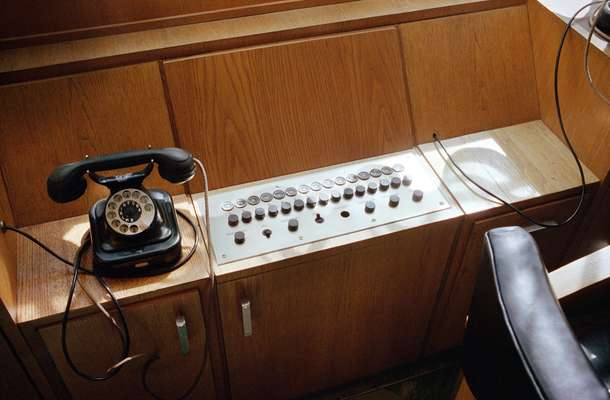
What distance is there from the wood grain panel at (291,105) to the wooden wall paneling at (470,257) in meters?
0.31

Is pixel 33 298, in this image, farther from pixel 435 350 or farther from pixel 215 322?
pixel 435 350

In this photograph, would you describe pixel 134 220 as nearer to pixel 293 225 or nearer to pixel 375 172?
pixel 293 225

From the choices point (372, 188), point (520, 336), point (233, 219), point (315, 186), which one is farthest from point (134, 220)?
point (520, 336)

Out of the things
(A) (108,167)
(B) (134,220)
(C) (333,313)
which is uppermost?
(A) (108,167)

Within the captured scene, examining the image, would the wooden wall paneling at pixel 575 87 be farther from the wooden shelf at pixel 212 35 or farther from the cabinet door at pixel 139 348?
the cabinet door at pixel 139 348

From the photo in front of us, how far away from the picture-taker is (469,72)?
5.29ft

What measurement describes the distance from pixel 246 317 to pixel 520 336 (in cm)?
67

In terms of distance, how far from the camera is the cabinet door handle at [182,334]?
1311mm

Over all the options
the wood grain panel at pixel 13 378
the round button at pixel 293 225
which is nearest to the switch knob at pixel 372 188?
the round button at pixel 293 225

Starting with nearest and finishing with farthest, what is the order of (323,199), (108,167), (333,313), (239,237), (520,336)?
1. (520,336)
2. (108,167)
3. (239,237)
4. (323,199)
5. (333,313)

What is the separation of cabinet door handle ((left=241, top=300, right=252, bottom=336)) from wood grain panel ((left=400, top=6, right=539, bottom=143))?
66cm

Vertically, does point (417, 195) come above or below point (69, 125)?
below

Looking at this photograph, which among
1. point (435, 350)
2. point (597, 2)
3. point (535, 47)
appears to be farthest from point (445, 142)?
point (435, 350)

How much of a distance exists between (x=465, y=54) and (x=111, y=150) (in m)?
0.97
